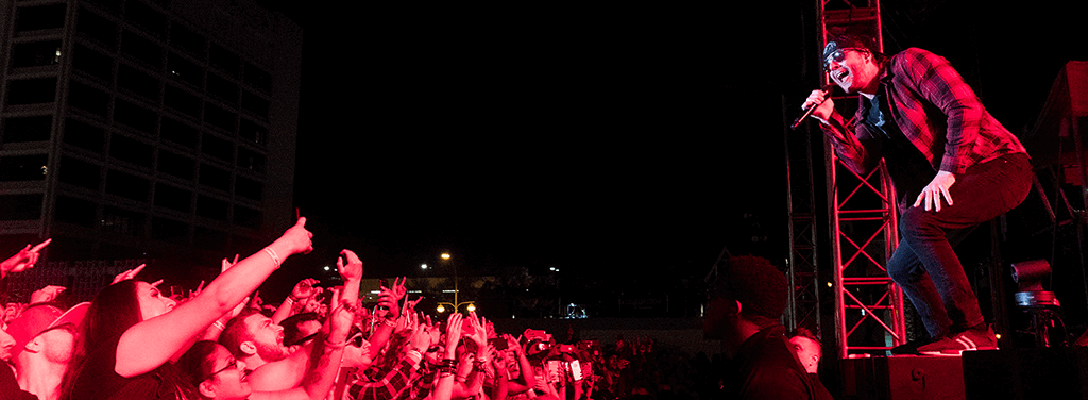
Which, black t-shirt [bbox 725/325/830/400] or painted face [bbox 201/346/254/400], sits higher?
black t-shirt [bbox 725/325/830/400]

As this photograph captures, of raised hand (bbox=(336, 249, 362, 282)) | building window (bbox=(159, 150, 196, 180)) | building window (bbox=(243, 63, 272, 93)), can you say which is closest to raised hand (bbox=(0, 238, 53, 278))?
raised hand (bbox=(336, 249, 362, 282))

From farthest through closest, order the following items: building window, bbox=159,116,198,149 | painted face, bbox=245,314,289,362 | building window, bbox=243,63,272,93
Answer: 1. building window, bbox=243,63,272,93
2. building window, bbox=159,116,198,149
3. painted face, bbox=245,314,289,362

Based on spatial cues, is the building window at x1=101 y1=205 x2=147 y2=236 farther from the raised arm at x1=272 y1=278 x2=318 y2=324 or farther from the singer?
the singer

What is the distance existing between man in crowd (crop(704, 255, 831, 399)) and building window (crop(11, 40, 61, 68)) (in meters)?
48.1

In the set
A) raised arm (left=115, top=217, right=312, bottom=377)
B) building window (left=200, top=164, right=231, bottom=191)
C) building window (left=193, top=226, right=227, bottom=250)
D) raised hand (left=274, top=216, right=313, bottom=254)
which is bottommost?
raised arm (left=115, top=217, right=312, bottom=377)

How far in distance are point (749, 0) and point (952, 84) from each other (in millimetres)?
11136

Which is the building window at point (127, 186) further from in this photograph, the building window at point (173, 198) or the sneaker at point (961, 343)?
the sneaker at point (961, 343)

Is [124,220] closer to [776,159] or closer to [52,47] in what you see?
[52,47]

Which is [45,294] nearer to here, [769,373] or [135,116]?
[769,373]

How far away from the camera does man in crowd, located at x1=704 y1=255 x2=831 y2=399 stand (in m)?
2.38

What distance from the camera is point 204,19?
1987 inches

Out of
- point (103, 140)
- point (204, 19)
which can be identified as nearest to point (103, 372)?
point (103, 140)

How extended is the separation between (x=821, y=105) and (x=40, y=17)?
165 ft

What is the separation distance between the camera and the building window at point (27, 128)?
4162 centimetres
